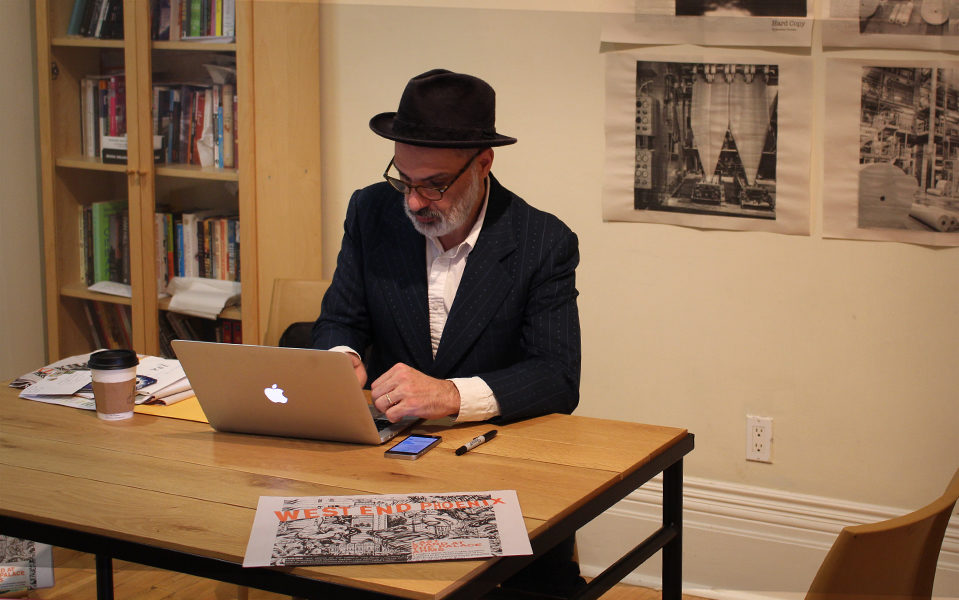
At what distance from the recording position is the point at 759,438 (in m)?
2.92

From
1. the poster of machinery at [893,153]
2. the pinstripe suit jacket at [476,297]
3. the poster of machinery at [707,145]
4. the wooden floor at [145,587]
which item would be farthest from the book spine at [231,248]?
the poster of machinery at [893,153]

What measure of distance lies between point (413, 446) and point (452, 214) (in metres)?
0.57

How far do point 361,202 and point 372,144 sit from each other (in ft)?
3.26

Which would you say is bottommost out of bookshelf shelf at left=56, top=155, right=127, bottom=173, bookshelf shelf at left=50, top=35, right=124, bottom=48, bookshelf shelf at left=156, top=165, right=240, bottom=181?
bookshelf shelf at left=156, top=165, right=240, bottom=181

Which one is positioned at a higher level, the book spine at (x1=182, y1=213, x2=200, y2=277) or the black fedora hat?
the black fedora hat

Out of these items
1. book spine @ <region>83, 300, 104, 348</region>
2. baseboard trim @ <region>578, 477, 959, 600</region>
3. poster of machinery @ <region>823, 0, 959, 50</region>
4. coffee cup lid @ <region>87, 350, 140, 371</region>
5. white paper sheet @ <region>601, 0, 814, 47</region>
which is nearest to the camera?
coffee cup lid @ <region>87, 350, 140, 371</region>

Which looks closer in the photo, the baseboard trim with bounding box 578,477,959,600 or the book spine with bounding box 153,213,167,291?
the baseboard trim with bounding box 578,477,959,600

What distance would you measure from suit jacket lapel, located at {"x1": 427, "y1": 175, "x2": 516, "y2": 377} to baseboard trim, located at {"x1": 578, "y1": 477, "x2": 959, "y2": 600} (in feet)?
3.70

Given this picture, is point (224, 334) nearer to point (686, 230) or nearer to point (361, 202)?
point (361, 202)

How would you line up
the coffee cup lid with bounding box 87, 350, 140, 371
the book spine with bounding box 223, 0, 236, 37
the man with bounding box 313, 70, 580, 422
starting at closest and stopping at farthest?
the coffee cup lid with bounding box 87, 350, 140, 371 < the man with bounding box 313, 70, 580, 422 < the book spine with bounding box 223, 0, 236, 37

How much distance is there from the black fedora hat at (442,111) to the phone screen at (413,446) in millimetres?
605

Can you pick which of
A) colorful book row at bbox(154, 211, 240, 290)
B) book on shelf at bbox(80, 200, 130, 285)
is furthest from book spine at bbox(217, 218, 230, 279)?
book on shelf at bbox(80, 200, 130, 285)

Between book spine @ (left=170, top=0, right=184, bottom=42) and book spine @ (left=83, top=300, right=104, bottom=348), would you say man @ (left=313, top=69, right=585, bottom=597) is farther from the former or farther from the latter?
book spine @ (left=83, top=300, right=104, bottom=348)

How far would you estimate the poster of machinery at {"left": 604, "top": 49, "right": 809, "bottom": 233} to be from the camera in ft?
9.10
